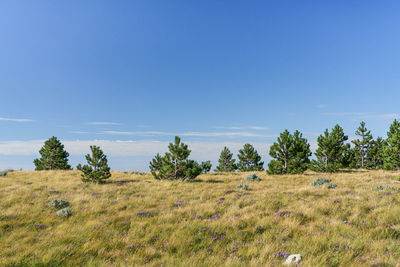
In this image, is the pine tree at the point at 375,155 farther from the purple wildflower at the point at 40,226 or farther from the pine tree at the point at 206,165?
the purple wildflower at the point at 40,226

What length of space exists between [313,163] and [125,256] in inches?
1142

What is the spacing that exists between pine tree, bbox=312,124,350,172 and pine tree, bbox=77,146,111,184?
2613 cm

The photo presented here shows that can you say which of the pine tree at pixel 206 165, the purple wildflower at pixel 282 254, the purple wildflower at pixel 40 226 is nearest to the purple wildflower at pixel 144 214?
the purple wildflower at pixel 40 226

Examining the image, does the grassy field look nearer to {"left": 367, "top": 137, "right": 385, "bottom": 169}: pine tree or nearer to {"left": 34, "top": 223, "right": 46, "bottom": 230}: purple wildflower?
{"left": 34, "top": 223, "right": 46, "bottom": 230}: purple wildflower

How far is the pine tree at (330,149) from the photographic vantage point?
27938 mm

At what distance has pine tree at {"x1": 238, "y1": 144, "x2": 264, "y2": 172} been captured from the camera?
133 ft

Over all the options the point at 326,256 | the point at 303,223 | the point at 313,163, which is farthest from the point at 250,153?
the point at 326,256

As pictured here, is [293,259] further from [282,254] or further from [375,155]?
[375,155]

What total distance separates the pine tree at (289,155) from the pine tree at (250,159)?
15000mm

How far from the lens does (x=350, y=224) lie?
22.4 feet

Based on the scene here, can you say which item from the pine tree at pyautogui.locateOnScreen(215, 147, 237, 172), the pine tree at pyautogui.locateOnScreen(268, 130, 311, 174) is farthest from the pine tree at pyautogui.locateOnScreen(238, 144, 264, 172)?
the pine tree at pyautogui.locateOnScreen(268, 130, 311, 174)

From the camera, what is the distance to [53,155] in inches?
1240

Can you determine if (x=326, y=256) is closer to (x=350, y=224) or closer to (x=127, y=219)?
(x=350, y=224)

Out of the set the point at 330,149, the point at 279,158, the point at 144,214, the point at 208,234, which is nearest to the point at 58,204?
the point at 144,214
